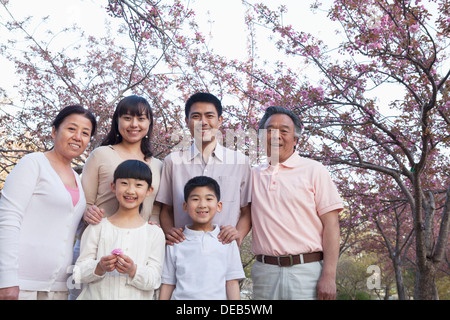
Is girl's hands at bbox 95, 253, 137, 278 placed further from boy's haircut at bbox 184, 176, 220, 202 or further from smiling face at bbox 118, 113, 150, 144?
smiling face at bbox 118, 113, 150, 144

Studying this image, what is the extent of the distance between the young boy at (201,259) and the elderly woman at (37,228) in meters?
0.68

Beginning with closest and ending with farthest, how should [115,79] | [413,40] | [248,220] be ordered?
[248,220] < [413,40] < [115,79]

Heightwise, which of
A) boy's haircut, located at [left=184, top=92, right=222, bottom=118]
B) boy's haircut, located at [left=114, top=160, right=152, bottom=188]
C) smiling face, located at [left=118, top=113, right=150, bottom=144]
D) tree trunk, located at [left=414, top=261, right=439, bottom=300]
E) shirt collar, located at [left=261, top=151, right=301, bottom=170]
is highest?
boy's haircut, located at [left=184, top=92, right=222, bottom=118]

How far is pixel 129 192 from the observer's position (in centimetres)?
264

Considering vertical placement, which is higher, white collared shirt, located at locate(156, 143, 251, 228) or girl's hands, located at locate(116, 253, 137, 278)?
white collared shirt, located at locate(156, 143, 251, 228)

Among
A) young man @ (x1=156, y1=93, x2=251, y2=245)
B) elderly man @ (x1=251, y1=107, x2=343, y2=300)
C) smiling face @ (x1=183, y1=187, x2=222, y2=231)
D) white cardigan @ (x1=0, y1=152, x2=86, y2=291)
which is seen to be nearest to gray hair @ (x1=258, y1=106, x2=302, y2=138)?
elderly man @ (x1=251, y1=107, x2=343, y2=300)

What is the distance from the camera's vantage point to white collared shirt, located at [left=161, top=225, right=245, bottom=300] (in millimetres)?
2582

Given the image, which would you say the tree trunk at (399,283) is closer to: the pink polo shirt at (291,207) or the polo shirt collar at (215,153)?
the pink polo shirt at (291,207)

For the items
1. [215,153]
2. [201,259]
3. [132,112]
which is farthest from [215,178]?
[132,112]

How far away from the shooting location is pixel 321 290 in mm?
2717

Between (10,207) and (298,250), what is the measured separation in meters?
1.91

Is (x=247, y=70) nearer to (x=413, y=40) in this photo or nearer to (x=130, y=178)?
(x=413, y=40)

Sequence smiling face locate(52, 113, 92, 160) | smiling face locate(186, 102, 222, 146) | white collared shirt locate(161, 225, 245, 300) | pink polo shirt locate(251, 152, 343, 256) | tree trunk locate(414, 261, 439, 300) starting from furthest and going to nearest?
tree trunk locate(414, 261, 439, 300)
smiling face locate(186, 102, 222, 146)
pink polo shirt locate(251, 152, 343, 256)
smiling face locate(52, 113, 92, 160)
white collared shirt locate(161, 225, 245, 300)
